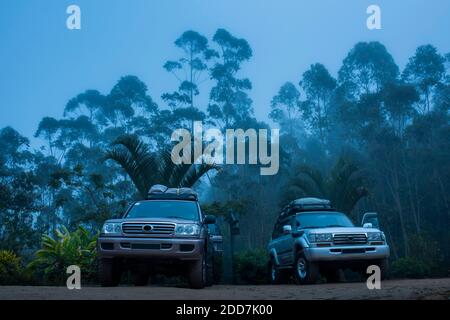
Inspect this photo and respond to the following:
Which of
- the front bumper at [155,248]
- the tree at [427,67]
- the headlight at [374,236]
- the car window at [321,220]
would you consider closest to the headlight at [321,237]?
the headlight at [374,236]

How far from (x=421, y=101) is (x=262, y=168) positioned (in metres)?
13.9

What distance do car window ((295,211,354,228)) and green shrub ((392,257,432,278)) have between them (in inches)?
257

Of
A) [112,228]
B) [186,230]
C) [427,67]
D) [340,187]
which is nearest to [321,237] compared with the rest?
[186,230]

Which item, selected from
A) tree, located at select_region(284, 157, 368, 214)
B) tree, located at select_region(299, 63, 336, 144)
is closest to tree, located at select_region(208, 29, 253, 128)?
tree, located at select_region(299, 63, 336, 144)

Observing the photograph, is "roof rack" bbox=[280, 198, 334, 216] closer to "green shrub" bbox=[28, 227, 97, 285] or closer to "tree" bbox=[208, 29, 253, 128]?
"green shrub" bbox=[28, 227, 97, 285]

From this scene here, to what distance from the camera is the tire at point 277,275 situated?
1288 cm

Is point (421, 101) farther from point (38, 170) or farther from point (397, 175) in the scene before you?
point (38, 170)

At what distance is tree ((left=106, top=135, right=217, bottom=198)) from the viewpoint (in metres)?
15.7

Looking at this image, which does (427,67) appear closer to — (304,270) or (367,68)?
(367,68)

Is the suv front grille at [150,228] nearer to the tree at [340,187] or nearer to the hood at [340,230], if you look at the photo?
the hood at [340,230]

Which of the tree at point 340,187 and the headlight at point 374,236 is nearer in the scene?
the headlight at point 374,236

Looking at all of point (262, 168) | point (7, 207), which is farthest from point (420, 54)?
point (7, 207)

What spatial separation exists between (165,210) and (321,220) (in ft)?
13.3

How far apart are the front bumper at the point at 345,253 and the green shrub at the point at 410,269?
723cm
